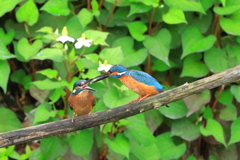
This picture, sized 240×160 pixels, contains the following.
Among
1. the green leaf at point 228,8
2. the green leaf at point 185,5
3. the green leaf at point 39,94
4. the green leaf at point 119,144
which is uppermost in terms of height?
the green leaf at point 185,5

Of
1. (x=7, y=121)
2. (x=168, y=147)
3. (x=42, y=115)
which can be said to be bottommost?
(x=168, y=147)

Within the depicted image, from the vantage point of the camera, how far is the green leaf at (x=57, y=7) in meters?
2.53

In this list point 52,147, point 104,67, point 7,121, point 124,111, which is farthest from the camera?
point 7,121

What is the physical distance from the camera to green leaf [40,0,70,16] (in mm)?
2531

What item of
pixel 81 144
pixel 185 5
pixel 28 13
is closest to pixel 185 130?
pixel 81 144

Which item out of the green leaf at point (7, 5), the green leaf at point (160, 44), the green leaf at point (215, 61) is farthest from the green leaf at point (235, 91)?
the green leaf at point (7, 5)

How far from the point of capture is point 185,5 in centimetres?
256

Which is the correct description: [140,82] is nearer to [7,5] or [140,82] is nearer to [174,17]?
[174,17]

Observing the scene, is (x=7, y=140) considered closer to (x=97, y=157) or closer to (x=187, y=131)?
(x=97, y=157)

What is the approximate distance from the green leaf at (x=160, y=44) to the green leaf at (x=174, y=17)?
0.14 m

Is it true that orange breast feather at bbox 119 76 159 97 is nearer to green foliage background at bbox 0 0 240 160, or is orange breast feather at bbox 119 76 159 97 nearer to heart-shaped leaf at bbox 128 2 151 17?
green foliage background at bbox 0 0 240 160

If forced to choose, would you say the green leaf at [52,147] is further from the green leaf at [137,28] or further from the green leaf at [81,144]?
the green leaf at [137,28]

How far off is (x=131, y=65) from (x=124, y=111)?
0.79 metres

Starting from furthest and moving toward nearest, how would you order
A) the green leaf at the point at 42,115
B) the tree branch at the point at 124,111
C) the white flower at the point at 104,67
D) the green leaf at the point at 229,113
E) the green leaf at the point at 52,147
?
the green leaf at the point at 229,113
the green leaf at the point at 52,147
the green leaf at the point at 42,115
the white flower at the point at 104,67
the tree branch at the point at 124,111
